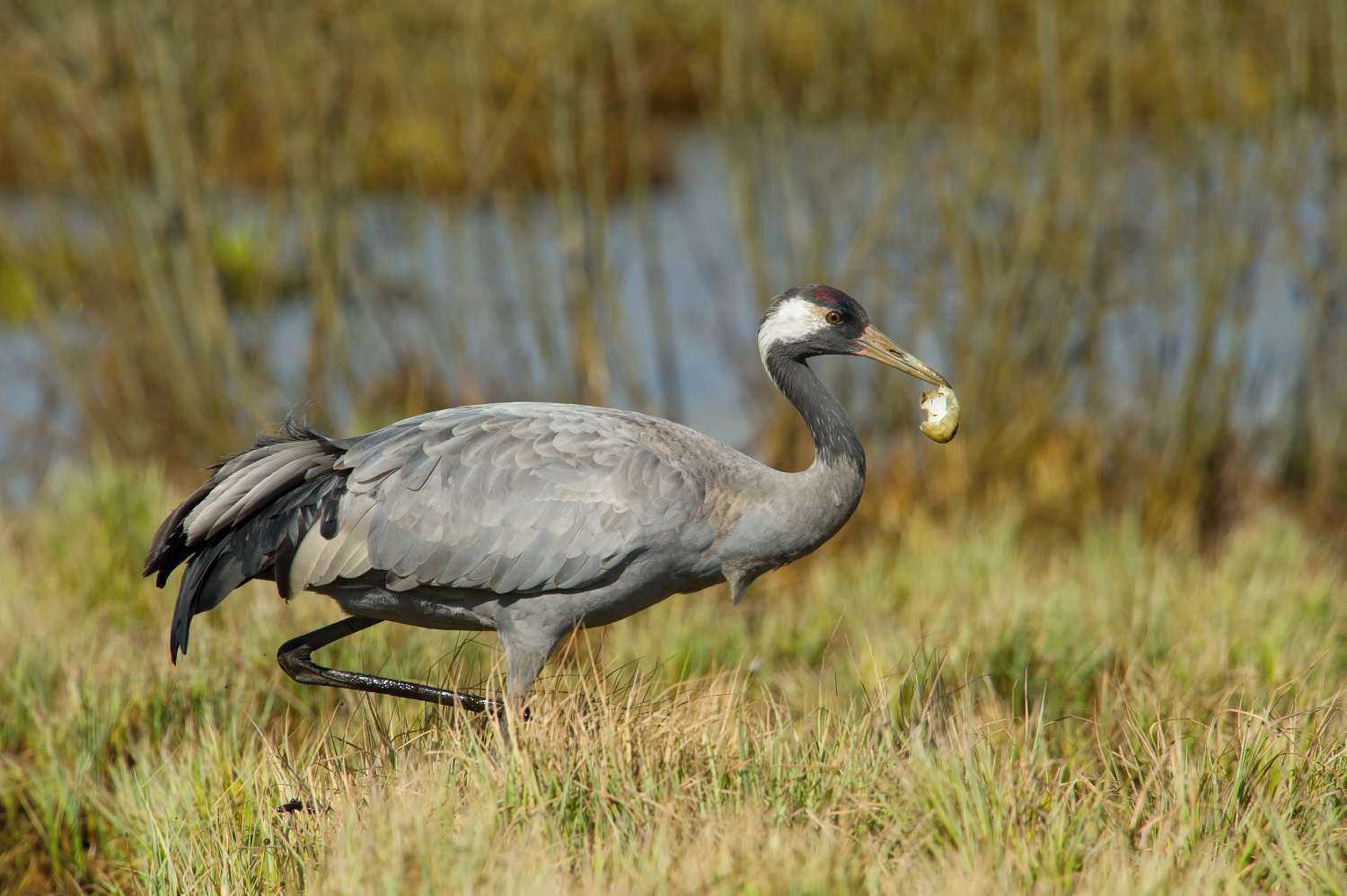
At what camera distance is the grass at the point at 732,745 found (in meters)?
2.75

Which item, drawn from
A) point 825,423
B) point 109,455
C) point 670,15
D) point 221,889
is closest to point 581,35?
point 670,15

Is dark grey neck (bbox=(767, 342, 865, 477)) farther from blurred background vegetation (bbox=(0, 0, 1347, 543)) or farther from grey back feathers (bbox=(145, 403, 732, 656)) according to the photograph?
blurred background vegetation (bbox=(0, 0, 1347, 543))

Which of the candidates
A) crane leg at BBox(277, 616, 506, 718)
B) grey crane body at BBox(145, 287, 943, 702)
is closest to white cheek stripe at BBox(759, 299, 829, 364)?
grey crane body at BBox(145, 287, 943, 702)

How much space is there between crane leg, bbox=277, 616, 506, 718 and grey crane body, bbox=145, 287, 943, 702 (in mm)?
34

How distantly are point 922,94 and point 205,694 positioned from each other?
176 inches

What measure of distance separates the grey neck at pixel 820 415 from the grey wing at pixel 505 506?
0.40 meters

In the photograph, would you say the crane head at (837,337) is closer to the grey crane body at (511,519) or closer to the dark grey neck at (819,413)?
the dark grey neck at (819,413)

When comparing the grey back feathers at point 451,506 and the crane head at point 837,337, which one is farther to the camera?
the crane head at point 837,337

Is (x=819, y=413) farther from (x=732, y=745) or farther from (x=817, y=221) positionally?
(x=817, y=221)

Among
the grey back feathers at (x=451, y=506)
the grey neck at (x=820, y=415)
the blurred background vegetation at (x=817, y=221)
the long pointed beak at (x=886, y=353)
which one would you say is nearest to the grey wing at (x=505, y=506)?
the grey back feathers at (x=451, y=506)

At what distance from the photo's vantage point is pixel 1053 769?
3.78 metres

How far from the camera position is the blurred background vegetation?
689 cm

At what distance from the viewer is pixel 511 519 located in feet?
12.4

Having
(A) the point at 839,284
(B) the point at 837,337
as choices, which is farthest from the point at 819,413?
(A) the point at 839,284
